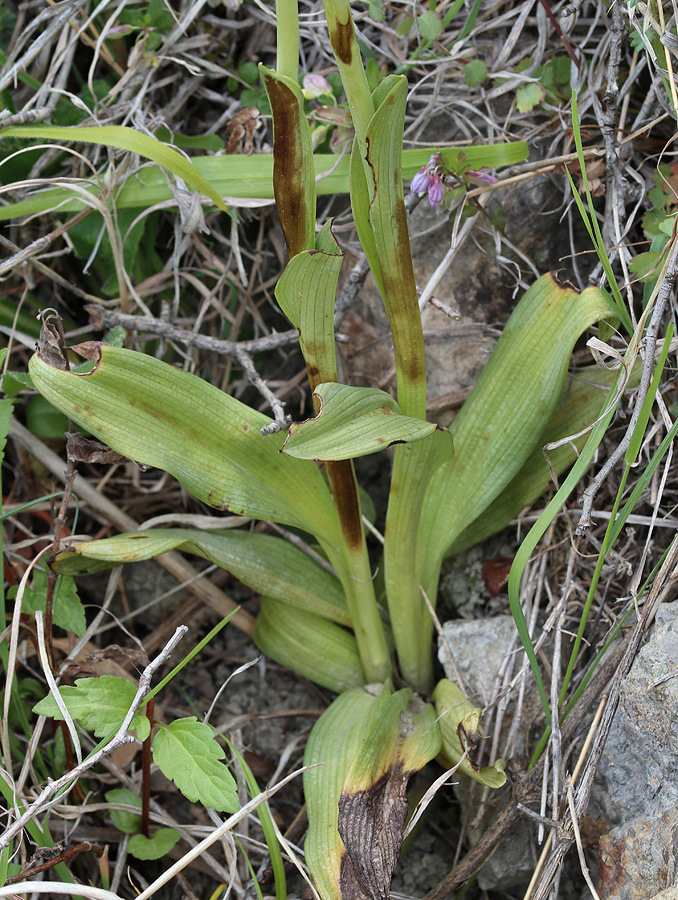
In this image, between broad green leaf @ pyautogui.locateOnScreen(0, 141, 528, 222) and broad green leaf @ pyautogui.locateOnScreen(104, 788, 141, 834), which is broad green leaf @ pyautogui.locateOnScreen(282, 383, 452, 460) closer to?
broad green leaf @ pyautogui.locateOnScreen(0, 141, 528, 222)

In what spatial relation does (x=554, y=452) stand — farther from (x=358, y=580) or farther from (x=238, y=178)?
(x=238, y=178)

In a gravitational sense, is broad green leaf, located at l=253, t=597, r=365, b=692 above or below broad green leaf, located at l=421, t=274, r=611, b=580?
below

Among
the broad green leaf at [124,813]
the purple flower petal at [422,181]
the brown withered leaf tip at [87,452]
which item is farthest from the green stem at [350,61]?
the broad green leaf at [124,813]

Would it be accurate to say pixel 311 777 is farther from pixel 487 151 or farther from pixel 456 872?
pixel 487 151

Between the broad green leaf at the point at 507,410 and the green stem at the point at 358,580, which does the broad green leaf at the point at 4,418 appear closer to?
the green stem at the point at 358,580

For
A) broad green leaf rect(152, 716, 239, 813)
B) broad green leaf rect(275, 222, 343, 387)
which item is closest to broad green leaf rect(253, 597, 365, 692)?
broad green leaf rect(152, 716, 239, 813)
